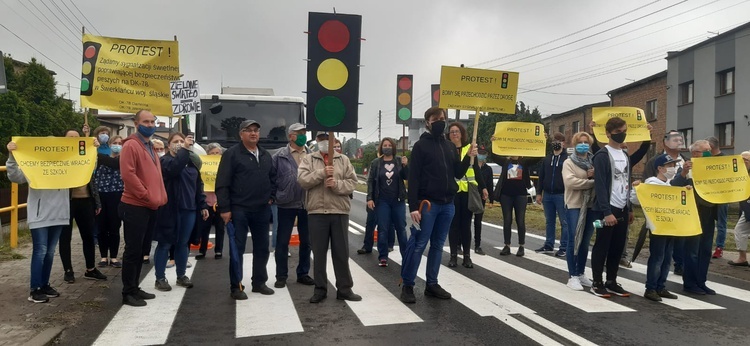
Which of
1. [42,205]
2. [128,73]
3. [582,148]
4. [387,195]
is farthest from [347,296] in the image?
[128,73]

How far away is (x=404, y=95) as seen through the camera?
13305 mm

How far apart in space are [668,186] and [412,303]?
3.38 metres

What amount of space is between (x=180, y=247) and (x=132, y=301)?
43.6 inches

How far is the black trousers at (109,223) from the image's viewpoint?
7992mm

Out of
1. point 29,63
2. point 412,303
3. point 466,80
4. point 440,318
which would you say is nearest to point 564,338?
point 440,318

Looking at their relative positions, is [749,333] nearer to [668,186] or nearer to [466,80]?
[668,186]

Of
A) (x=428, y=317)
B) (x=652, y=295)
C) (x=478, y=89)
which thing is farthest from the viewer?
(x=478, y=89)

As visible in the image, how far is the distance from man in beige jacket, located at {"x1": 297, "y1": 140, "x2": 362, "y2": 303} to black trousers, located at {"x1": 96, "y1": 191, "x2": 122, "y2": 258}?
10.2 ft

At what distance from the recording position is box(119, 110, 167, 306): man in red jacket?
604cm

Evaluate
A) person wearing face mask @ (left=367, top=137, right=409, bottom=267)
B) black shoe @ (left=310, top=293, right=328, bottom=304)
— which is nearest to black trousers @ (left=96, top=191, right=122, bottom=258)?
black shoe @ (left=310, top=293, right=328, bottom=304)

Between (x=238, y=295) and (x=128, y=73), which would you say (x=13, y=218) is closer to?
(x=128, y=73)

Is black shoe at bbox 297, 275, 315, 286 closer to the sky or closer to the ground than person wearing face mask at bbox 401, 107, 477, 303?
closer to the ground

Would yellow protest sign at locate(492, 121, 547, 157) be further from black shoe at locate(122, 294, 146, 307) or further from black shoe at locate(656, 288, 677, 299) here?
black shoe at locate(122, 294, 146, 307)

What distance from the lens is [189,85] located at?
1179cm
